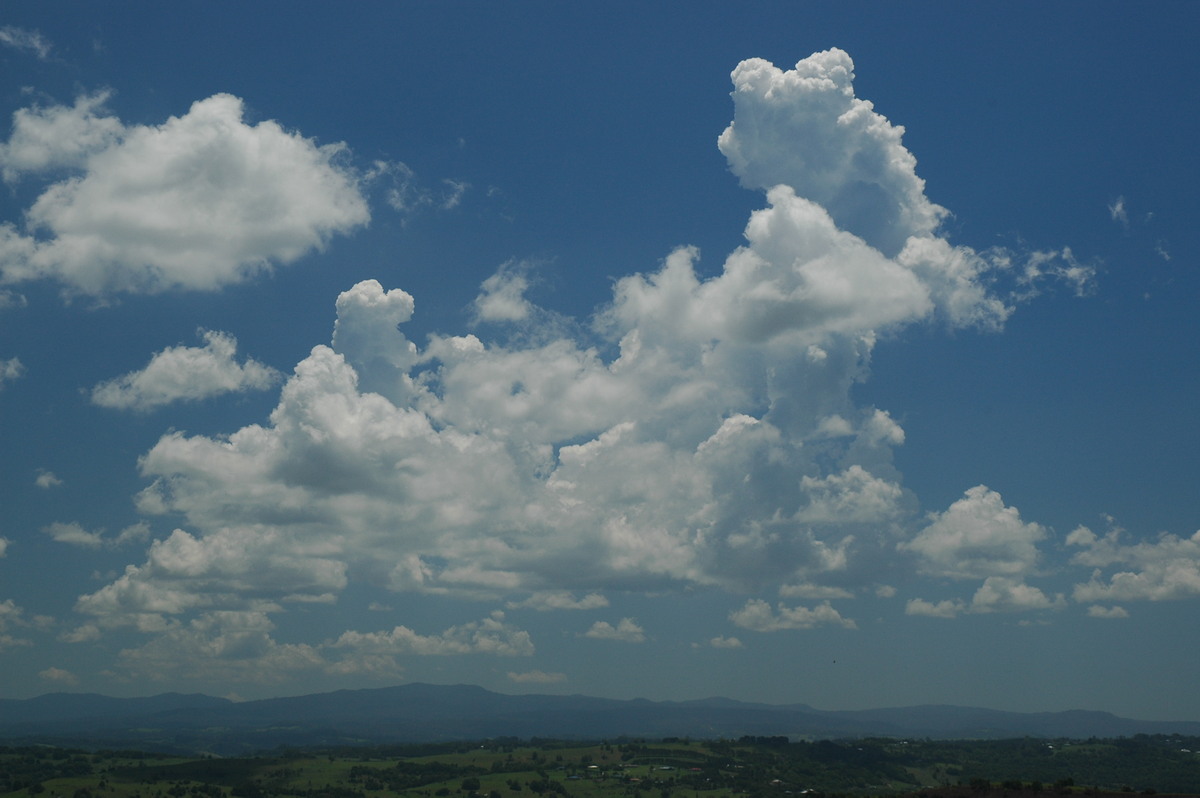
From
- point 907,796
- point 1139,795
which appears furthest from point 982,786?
point 1139,795

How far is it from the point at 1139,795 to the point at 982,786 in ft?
79.9

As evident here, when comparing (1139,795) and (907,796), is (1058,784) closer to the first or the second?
(1139,795)

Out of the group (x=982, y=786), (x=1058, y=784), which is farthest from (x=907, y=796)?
(x=1058, y=784)

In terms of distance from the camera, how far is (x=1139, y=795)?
148000 millimetres

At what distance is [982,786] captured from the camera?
155375 millimetres

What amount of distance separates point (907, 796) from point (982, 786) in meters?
14.4

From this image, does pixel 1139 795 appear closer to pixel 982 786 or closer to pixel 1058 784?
pixel 1058 784

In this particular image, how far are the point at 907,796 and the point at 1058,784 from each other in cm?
2946

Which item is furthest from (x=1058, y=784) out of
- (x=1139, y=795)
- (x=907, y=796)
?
(x=907, y=796)

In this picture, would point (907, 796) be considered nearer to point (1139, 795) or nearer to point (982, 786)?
point (982, 786)

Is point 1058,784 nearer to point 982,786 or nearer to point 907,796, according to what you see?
point 982,786

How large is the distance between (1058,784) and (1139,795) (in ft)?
43.8

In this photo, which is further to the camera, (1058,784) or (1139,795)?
(1058,784)
